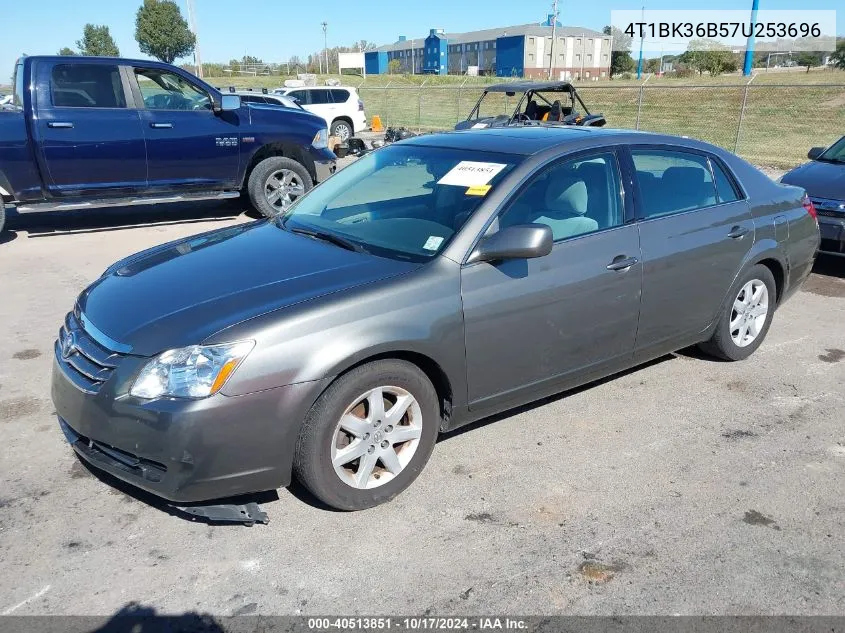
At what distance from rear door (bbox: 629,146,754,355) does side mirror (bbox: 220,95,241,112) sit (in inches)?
241

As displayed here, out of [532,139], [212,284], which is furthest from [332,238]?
[532,139]

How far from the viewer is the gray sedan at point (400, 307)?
9.28 ft

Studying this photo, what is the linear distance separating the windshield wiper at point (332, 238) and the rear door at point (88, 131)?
5439 millimetres

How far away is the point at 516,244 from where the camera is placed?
3.31m

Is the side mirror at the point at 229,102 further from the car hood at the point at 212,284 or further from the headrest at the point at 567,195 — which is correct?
the headrest at the point at 567,195

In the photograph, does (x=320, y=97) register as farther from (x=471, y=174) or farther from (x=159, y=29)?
(x=159, y=29)

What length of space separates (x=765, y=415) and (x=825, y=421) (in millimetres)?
320

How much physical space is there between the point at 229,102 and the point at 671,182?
245 inches

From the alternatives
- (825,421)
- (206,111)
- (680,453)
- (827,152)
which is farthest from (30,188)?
(827,152)

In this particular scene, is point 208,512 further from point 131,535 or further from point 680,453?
point 680,453

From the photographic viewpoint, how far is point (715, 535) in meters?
3.08

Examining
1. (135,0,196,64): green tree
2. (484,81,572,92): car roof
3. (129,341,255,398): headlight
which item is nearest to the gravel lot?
(129,341,255,398): headlight

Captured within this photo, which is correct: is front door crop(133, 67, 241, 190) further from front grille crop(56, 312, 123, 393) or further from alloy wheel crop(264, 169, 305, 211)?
front grille crop(56, 312, 123, 393)

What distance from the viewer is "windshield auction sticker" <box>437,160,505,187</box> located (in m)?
3.71
